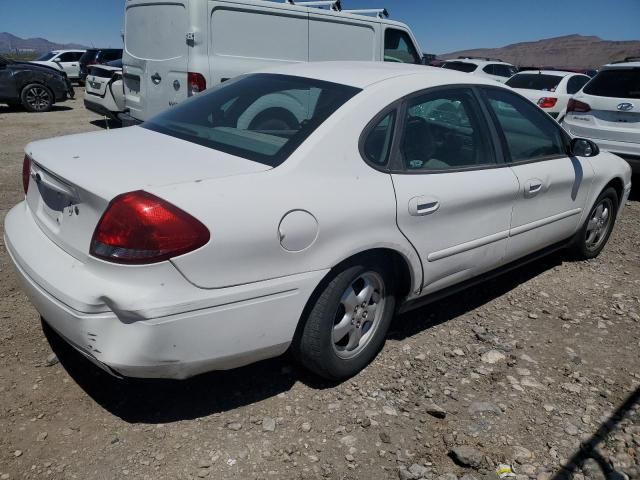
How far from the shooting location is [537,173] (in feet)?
12.1

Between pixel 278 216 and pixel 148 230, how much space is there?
1.72 feet

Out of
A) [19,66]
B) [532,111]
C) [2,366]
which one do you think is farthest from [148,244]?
[19,66]

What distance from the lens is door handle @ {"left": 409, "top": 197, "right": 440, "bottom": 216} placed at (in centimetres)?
284

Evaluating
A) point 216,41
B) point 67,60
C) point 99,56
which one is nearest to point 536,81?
point 216,41

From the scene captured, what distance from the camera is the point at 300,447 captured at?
247 cm

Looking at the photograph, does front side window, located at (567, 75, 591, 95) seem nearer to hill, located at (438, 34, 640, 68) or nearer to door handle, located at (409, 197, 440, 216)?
door handle, located at (409, 197, 440, 216)

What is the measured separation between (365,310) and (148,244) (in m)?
1.24

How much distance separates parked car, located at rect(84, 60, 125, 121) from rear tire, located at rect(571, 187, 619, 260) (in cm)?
732

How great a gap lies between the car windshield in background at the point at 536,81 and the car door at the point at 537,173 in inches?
373

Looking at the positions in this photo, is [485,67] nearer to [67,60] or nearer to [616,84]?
[616,84]

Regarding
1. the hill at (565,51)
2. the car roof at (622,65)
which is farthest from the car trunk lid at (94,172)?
the hill at (565,51)

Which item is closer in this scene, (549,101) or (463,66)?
(549,101)

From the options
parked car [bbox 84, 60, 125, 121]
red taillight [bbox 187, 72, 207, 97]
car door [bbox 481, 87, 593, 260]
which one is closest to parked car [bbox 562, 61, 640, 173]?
car door [bbox 481, 87, 593, 260]

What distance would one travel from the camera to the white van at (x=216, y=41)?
6.58m
